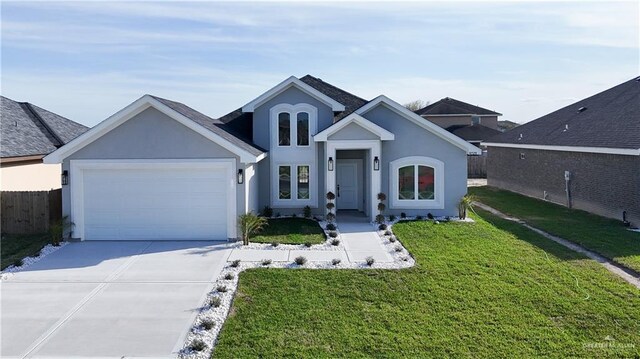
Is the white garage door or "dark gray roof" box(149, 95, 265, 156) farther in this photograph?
"dark gray roof" box(149, 95, 265, 156)

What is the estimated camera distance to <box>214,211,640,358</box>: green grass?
6578mm

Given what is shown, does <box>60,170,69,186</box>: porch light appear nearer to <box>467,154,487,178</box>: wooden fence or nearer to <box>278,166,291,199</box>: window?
<box>278,166,291,199</box>: window

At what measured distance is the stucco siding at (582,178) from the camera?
51.1 feet

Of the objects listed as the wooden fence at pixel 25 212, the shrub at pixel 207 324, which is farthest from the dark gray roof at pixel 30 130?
the shrub at pixel 207 324

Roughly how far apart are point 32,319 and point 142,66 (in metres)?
15.7

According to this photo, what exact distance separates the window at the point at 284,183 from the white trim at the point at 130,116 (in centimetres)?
425

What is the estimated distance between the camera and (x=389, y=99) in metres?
16.3

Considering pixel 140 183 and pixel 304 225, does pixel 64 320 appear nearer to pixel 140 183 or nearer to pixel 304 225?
pixel 140 183

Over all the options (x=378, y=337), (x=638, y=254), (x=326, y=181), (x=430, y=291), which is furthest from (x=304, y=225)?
(x=638, y=254)

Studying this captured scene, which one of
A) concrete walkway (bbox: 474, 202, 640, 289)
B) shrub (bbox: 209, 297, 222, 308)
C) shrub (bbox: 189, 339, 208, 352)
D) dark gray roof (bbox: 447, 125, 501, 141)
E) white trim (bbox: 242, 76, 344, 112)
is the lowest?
shrub (bbox: 189, 339, 208, 352)

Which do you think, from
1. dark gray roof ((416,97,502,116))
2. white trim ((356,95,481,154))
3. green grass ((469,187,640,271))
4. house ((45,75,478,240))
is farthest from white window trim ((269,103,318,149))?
dark gray roof ((416,97,502,116))

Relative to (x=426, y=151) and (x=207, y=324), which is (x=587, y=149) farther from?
(x=207, y=324)

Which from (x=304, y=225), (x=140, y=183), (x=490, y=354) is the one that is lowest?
(x=490, y=354)

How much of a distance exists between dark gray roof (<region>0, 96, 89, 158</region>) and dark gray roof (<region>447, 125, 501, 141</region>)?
3226 cm
